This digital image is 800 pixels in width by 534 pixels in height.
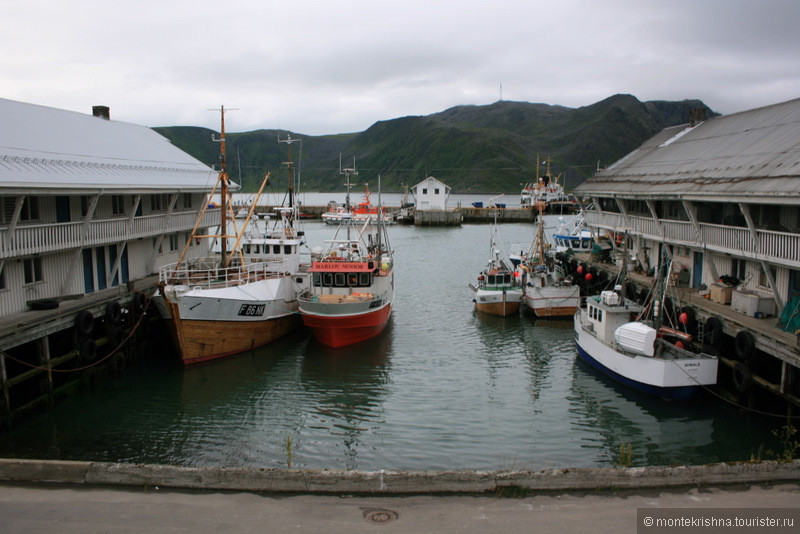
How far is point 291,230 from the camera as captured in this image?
32.2 meters

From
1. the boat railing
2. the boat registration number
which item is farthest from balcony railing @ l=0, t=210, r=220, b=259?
the boat registration number

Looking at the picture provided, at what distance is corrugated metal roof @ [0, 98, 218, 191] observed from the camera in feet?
68.7

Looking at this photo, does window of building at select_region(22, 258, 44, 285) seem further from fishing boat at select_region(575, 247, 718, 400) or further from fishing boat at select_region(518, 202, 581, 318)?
fishing boat at select_region(518, 202, 581, 318)

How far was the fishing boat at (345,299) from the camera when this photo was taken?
26.0 m

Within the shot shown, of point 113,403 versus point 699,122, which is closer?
point 113,403

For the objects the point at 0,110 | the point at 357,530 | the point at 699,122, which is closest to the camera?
the point at 357,530

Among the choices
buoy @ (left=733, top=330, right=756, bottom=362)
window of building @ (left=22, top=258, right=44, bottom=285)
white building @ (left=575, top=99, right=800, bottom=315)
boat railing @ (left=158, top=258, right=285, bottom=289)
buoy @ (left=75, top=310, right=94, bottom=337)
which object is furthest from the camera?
boat railing @ (left=158, top=258, right=285, bottom=289)

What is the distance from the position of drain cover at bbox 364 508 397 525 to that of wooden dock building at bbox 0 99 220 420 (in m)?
13.9

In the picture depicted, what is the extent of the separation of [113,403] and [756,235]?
2148 cm

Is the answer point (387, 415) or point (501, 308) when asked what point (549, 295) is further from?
point (387, 415)

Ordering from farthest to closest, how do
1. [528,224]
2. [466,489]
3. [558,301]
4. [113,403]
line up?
[528,224] < [558,301] < [113,403] < [466,489]

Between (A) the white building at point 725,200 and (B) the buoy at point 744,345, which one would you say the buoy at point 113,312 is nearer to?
(B) the buoy at point 744,345

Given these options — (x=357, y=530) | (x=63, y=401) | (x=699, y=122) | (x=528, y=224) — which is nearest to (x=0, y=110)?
(x=63, y=401)

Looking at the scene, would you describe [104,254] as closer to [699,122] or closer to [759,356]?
[759,356]
